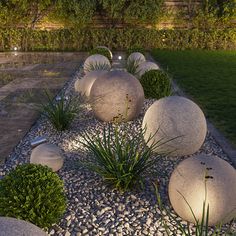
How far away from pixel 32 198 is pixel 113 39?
22.9 meters

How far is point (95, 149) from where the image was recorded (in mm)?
5297

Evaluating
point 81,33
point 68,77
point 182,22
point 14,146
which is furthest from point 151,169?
point 182,22

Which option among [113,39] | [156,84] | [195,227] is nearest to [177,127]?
[195,227]

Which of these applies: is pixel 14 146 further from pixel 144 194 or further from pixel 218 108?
pixel 218 108

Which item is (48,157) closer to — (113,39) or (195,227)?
(195,227)

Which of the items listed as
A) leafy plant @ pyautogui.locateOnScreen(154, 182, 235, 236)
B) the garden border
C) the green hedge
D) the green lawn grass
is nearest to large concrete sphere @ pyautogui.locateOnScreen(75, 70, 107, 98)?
the green lawn grass

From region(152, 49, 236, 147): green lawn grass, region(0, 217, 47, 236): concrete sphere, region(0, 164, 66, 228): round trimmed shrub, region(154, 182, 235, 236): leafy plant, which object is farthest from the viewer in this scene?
region(152, 49, 236, 147): green lawn grass

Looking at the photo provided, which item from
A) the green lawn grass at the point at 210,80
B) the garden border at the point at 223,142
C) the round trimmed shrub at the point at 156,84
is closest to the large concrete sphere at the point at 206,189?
the garden border at the point at 223,142

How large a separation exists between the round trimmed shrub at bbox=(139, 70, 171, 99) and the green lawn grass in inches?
45.2

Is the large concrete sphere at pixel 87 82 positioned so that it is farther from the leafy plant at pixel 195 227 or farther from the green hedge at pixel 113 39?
the green hedge at pixel 113 39

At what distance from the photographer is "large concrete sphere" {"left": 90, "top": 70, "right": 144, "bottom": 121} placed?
311 inches

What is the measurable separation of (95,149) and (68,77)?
10.2 metres

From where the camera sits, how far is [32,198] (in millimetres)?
4176

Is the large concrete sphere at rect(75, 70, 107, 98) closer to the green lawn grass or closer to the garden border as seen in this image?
the green lawn grass
